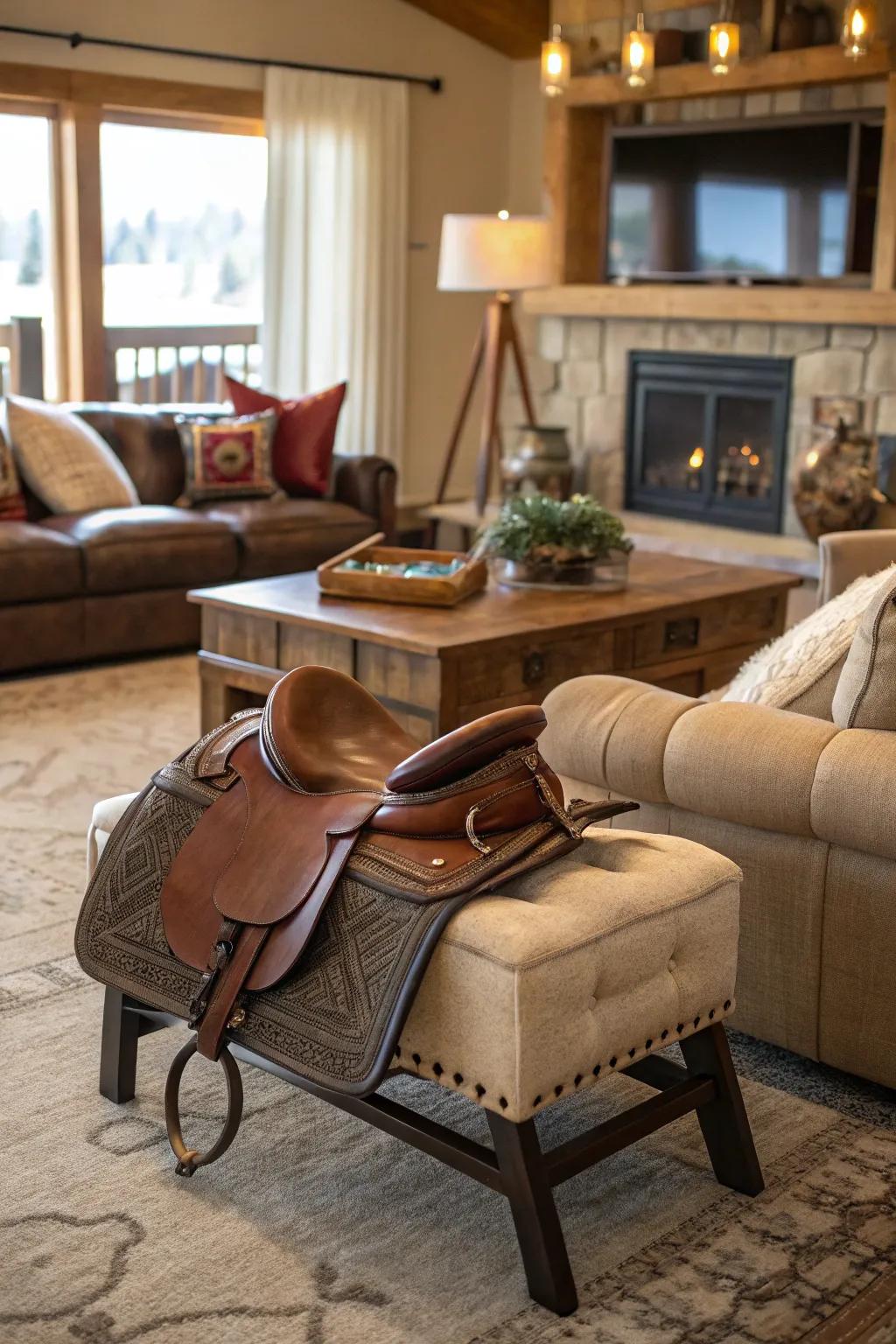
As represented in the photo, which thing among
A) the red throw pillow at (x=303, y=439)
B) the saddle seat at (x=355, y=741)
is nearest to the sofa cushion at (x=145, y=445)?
the red throw pillow at (x=303, y=439)

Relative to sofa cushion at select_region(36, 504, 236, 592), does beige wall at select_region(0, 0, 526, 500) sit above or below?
above

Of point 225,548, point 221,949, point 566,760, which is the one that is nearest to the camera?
point 221,949

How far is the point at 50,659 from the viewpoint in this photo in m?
5.20

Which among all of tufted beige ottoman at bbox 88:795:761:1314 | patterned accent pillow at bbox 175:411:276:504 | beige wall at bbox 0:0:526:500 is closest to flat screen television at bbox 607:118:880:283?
beige wall at bbox 0:0:526:500

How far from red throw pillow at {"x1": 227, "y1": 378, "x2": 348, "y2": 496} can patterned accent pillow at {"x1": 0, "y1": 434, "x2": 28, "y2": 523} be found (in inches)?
44.3

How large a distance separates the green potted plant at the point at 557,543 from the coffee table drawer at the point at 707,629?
18 centimetres

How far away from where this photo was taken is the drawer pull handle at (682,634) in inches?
149

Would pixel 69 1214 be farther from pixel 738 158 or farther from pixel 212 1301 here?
pixel 738 158

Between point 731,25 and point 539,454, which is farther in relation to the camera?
point 539,454

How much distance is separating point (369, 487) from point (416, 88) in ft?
7.72

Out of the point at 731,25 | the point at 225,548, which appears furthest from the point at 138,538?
the point at 731,25

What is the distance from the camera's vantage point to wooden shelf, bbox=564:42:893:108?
5.77m

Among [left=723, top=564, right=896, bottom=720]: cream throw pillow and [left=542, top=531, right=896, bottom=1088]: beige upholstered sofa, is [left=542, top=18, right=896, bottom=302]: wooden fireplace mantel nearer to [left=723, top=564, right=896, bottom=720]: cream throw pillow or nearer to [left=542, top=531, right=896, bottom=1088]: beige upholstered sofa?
[left=723, top=564, right=896, bottom=720]: cream throw pillow

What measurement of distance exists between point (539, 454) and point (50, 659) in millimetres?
2599
